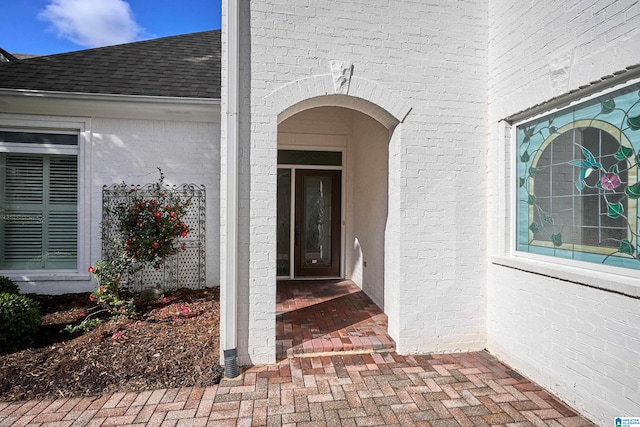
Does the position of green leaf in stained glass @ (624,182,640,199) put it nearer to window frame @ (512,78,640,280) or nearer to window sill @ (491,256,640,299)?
window frame @ (512,78,640,280)

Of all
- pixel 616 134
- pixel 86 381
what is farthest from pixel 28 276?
pixel 616 134

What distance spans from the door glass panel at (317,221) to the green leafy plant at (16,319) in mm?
4096

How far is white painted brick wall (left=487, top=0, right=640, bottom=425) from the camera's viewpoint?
2359 millimetres

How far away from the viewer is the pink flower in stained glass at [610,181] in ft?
8.18

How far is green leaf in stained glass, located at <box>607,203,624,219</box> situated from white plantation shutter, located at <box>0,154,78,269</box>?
23.3 feet

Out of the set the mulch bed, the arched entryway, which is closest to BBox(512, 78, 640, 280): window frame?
the arched entryway

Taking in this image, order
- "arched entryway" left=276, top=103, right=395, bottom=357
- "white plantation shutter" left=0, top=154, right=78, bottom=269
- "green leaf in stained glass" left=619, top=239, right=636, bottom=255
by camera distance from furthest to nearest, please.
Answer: "arched entryway" left=276, top=103, right=395, bottom=357 → "white plantation shutter" left=0, top=154, right=78, bottom=269 → "green leaf in stained glass" left=619, top=239, right=636, bottom=255

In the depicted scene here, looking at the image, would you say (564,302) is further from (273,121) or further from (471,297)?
(273,121)

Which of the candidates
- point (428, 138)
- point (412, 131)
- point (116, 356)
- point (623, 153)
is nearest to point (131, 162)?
point (116, 356)

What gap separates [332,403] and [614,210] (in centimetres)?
261

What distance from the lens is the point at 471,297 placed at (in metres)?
3.71

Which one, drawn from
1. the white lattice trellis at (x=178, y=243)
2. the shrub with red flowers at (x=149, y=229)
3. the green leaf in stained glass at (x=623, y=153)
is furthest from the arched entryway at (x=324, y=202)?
the green leaf in stained glass at (x=623, y=153)

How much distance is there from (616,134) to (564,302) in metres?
1.35

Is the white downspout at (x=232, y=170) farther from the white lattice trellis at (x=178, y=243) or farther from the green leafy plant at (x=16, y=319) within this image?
the white lattice trellis at (x=178, y=243)
